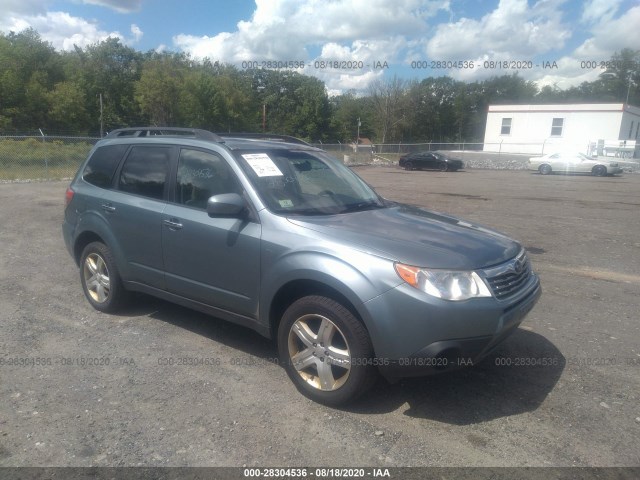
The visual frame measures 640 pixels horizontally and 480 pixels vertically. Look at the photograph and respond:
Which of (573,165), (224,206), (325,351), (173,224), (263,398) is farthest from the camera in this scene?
(573,165)

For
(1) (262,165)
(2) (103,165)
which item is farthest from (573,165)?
(2) (103,165)

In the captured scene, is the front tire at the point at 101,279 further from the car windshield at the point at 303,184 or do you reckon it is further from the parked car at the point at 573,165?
the parked car at the point at 573,165

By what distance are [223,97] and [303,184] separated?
2159 inches

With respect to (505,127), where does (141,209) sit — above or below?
below

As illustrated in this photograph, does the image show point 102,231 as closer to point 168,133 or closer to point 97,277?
point 97,277

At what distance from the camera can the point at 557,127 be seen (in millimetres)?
39062

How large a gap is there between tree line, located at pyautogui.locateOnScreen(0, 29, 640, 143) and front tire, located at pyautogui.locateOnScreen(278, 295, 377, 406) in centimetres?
3759

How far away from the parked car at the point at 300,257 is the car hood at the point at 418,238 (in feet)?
0.05

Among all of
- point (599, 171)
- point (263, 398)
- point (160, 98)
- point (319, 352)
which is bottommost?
point (263, 398)

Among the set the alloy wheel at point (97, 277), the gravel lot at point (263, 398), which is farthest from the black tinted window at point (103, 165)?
the gravel lot at point (263, 398)

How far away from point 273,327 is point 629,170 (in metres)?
34.6

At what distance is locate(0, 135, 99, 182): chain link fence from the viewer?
17.8 m

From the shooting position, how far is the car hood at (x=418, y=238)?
3.17m

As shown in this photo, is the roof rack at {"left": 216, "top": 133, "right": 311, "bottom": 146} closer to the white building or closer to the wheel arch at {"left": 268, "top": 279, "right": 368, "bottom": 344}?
the wheel arch at {"left": 268, "top": 279, "right": 368, "bottom": 344}
